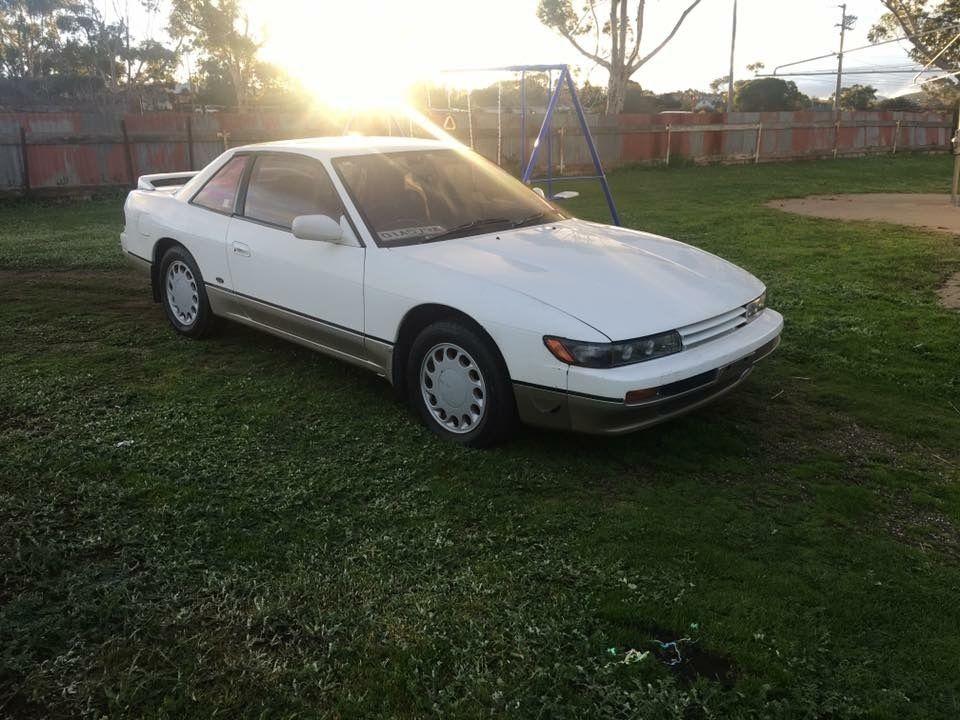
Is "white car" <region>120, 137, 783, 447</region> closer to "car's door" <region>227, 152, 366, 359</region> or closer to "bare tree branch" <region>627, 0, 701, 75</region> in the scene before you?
"car's door" <region>227, 152, 366, 359</region>

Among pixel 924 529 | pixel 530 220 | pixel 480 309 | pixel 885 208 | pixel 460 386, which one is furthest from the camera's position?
pixel 885 208

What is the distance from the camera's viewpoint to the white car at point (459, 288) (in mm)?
3598

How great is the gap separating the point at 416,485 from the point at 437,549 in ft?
1.83

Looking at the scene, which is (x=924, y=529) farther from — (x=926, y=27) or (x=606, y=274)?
(x=926, y=27)

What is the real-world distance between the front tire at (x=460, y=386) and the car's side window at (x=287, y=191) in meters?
1.04

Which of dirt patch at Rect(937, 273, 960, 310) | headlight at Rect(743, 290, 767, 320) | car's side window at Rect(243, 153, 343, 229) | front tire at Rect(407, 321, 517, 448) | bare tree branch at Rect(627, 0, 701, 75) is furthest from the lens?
bare tree branch at Rect(627, 0, 701, 75)

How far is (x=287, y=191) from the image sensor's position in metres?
4.90

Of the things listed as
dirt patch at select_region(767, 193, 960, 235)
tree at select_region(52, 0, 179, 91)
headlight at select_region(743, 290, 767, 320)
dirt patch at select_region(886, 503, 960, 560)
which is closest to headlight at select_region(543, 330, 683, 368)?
headlight at select_region(743, 290, 767, 320)

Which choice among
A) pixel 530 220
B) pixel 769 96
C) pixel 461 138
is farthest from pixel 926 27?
pixel 530 220

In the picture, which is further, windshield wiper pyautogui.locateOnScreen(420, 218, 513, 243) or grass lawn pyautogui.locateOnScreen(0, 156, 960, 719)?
windshield wiper pyautogui.locateOnScreen(420, 218, 513, 243)

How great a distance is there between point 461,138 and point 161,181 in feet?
36.7

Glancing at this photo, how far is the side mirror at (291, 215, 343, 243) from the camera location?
430 centimetres

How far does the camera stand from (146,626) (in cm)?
267

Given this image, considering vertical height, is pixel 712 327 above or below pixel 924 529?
above
